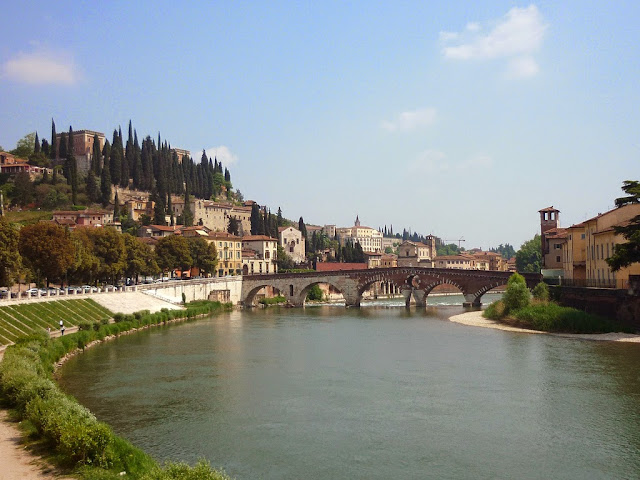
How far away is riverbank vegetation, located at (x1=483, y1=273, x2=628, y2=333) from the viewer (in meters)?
37.0

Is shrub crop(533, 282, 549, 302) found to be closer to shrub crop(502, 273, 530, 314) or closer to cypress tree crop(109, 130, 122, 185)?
shrub crop(502, 273, 530, 314)

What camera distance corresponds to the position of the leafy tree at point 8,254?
35.8 metres

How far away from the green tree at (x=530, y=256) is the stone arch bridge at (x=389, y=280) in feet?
118

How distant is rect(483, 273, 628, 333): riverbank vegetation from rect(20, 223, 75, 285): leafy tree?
3011 centimetres

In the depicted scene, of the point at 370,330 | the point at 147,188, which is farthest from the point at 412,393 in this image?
the point at 147,188

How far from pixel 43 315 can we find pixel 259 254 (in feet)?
193

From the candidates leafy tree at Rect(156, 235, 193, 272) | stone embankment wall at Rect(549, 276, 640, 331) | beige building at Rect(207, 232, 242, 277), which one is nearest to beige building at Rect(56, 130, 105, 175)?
beige building at Rect(207, 232, 242, 277)

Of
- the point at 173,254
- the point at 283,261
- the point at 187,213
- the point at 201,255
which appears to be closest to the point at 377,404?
the point at 173,254

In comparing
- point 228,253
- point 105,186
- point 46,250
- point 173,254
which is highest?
point 105,186

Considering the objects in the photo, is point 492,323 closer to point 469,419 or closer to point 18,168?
point 469,419

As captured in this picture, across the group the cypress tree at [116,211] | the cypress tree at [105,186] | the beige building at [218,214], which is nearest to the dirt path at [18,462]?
the cypress tree at [116,211]

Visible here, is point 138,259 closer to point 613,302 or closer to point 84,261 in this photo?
point 84,261

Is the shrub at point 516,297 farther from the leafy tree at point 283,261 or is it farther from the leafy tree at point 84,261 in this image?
the leafy tree at point 283,261

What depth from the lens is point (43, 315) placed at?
3484 centimetres
